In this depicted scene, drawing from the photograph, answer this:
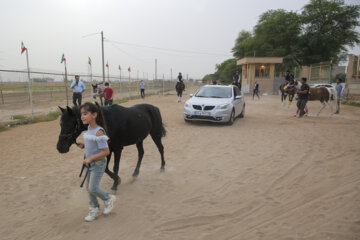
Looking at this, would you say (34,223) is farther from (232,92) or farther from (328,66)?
(328,66)

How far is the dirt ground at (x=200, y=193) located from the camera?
274 centimetres

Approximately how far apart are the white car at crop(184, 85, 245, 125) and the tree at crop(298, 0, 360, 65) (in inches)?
1279

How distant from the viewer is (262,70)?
97.1ft

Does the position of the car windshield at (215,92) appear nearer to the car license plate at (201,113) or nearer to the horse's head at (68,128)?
the car license plate at (201,113)

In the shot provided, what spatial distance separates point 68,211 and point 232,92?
26.2 feet

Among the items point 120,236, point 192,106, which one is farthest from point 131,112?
point 192,106

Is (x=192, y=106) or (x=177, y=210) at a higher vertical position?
(x=192, y=106)

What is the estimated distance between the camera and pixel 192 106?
8992 millimetres

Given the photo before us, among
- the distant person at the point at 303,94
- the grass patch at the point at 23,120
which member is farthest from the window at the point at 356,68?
the grass patch at the point at 23,120

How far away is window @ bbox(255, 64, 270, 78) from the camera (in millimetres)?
29469

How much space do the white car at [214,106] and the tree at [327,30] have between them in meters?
32.5

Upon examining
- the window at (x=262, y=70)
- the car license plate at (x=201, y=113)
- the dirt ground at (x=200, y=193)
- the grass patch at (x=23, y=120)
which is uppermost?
the window at (x=262, y=70)

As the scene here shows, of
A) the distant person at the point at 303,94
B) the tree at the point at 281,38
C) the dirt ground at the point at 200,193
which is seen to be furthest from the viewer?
the tree at the point at 281,38

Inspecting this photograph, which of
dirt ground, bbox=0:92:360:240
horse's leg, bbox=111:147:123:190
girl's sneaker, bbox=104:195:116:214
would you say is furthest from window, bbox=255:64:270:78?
girl's sneaker, bbox=104:195:116:214
